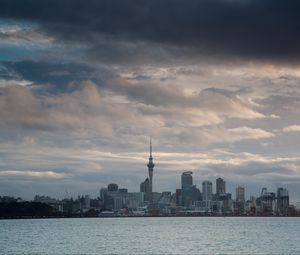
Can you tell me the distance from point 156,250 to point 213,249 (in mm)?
11099

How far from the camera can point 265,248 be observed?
381 feet

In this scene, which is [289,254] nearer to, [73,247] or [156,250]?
[156,250]

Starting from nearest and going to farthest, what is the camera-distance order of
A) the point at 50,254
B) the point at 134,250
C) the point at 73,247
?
the point at 50,254 → the point at 134,250 → the point at 73,247

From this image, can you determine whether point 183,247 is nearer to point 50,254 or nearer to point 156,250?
point 156,250

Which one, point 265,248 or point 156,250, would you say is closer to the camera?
point 156,250

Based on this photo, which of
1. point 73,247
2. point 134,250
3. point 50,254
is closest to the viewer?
point 50,254

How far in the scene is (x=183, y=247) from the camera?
117 meters

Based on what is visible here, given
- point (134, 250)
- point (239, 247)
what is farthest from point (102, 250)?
point (239, 247)

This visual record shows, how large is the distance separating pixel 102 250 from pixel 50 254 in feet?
32.5

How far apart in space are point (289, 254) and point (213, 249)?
48.4 feet

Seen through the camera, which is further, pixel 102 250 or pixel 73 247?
pixel 73 247

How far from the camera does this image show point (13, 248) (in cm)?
11656

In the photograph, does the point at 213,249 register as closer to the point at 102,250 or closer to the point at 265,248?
the point at 265,248

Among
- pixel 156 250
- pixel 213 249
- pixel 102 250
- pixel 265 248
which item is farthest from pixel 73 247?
pixel 265 248
